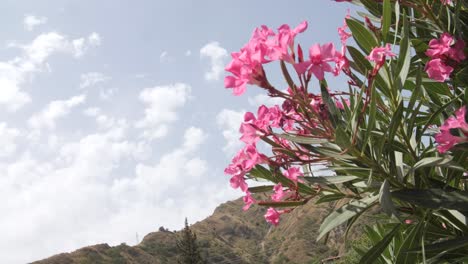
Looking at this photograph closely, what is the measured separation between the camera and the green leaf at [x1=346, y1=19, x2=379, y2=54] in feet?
5.84

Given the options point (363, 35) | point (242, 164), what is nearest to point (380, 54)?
point (363, 35)

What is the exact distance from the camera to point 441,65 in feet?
5.75

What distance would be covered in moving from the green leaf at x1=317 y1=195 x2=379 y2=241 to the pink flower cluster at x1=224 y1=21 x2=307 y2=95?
52 cm

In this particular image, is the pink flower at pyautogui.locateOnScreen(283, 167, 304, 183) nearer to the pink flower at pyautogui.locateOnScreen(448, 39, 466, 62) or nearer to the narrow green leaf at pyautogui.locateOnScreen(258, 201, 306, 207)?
the narrow green leaf at pyautogui.locateOnScreen(258, 201, 306, 207)

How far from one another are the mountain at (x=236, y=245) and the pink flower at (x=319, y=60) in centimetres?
4319

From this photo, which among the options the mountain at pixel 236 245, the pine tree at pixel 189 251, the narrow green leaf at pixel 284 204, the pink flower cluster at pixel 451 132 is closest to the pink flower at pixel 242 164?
the narrow green leaf at pixel 284 204

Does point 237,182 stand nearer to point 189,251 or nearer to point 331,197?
point 331,197

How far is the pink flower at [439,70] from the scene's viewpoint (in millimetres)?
1741

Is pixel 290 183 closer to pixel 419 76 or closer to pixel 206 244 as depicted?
pixel 419 76

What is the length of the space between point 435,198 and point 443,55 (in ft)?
1.83

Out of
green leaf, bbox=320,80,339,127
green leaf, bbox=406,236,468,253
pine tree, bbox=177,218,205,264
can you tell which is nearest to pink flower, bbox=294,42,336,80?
green leaf, bbox=320,80,339,127

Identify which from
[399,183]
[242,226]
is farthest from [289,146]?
[242,226]

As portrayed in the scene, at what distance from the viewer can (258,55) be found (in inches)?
54.7

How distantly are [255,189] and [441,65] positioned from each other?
865mm
